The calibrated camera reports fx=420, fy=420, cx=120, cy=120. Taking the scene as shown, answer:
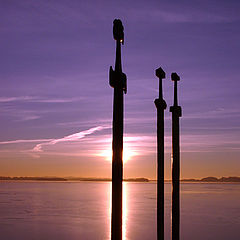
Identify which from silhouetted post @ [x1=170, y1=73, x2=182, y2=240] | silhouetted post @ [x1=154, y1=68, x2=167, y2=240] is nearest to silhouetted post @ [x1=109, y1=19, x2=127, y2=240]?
silhouetted post @ [x1=154, y1=68, x2=167, y2=240]

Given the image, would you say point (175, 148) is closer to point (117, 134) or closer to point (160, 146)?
point (160, 146)

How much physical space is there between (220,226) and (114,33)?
38.4m

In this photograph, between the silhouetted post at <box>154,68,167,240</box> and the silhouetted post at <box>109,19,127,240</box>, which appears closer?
the silhouetted post at <box>109,19,127,240</box>

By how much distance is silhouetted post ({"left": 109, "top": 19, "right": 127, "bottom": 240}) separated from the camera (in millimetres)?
6047

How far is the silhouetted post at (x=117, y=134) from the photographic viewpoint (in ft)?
19.8

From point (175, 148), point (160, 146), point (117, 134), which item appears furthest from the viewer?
point (175, 148)

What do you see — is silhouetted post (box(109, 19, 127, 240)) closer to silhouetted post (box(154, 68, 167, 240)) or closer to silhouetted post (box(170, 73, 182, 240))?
silhouetted post (box(154, 68, 167, 240))

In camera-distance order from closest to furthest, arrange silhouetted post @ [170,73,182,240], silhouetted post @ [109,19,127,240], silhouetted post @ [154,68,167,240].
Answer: silhouetted post @ [109,19,127,240], silhouetted post @ [154,68,167,240], silhouetted post @ [170,73,182,240]

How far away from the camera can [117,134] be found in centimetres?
618

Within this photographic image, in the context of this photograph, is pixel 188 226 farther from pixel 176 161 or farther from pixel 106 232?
pixel 176 161

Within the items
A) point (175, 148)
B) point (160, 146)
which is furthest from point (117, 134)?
point (175, 148)

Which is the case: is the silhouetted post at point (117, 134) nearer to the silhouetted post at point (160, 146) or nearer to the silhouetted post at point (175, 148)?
the silhouetted post at point (160, 146)

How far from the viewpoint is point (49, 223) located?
4469 centimetres

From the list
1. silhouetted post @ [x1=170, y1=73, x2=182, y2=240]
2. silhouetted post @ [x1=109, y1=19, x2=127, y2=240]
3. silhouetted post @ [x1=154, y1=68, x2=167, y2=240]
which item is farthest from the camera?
silhouetted post @ [x1=170, y1=73, x2=182, y2=240]
